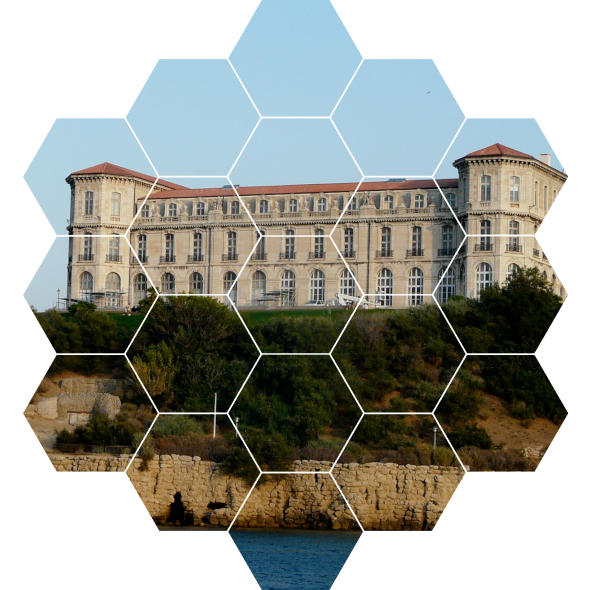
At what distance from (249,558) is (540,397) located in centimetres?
325

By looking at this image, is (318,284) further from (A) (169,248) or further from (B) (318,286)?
(A) (169,248)

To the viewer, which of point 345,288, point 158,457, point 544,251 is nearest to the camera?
point 544,251

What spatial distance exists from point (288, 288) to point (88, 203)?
5.92 feet

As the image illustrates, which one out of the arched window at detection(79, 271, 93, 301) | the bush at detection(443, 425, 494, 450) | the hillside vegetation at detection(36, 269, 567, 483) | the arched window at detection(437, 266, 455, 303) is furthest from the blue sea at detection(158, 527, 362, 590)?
the arched window at detection(437, 266, 455, 303)

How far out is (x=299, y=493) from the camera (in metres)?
8.97

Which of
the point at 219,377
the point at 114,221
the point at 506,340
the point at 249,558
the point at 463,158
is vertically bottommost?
the point at 249,558

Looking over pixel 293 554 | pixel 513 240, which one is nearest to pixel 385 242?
pixel 513 240

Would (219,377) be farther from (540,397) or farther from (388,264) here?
(540,397)

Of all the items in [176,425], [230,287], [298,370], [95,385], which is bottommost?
[176,425]

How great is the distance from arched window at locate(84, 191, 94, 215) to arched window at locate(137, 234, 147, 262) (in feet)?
1.44

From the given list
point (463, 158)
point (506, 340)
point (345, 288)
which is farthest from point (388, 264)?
point (506, 340)

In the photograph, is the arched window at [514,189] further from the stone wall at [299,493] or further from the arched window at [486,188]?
the stone wall at [299,493]

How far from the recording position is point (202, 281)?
8375 mm

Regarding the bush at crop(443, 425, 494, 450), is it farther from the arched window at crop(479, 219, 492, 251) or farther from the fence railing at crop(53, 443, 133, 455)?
the fence railing at crop(53, 443, 133, 455)
